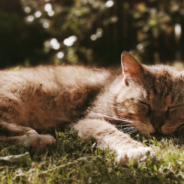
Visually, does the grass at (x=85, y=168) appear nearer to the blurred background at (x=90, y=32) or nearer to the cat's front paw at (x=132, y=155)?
the cat's front paw at (x=132, y=155)

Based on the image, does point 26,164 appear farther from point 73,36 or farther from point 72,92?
point 73,36

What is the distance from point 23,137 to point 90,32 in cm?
426

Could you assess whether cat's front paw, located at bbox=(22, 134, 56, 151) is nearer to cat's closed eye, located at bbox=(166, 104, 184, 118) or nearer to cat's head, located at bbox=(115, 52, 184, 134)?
cat's head, located at bbox=(115, 52, 184, 134)

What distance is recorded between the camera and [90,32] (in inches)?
238

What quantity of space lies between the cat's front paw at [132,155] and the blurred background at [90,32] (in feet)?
12.7

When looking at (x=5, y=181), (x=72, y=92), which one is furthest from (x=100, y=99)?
(x=5, y=181)

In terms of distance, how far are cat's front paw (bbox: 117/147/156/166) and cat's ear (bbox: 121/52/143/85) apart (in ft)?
3.08

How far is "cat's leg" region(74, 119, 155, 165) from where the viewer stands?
1.89 meters

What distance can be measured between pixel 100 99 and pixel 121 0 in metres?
4.12

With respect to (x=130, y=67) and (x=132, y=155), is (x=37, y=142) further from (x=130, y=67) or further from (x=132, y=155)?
(x=130, y=67)

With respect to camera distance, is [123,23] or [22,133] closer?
[22,133]

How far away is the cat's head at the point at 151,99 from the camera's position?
2436 mm

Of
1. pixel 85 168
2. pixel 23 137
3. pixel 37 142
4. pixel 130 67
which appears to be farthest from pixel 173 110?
pixel 23 137

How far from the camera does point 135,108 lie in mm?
2535
